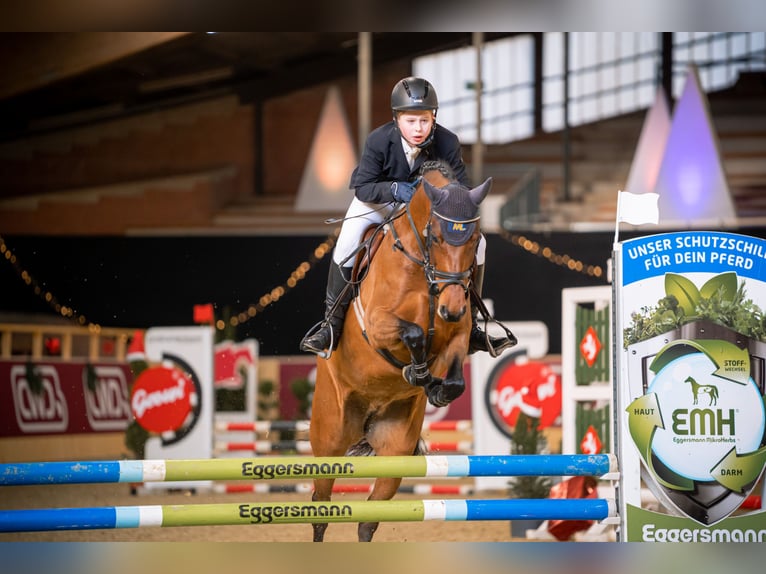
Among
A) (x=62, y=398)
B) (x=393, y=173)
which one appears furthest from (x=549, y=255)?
(x=393, y=173)

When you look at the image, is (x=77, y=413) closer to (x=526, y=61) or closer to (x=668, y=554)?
(x=668, y=554)

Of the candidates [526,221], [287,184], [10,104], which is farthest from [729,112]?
[10,104]

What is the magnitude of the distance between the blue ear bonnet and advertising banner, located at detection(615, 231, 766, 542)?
0.69m

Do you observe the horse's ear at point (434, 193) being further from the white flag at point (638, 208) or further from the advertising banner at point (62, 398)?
the advertising banner at point (62, 398)

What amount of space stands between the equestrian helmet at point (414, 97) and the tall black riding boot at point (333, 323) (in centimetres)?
61

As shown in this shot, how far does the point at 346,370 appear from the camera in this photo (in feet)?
11.8

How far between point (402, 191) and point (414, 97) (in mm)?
300

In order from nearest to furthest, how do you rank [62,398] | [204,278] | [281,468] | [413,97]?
[281,468] → [413,97] → [62,398] → [204,278]

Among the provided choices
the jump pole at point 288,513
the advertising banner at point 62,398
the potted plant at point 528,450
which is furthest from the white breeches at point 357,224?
the advertising banner at point 62,398

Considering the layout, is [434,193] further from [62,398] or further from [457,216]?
[62,398]

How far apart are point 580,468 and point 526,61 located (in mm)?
7841

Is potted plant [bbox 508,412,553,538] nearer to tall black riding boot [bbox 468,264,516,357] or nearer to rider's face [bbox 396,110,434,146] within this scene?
tall black riding boot [bbox 468,264,516,357]

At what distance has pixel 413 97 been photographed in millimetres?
3316
